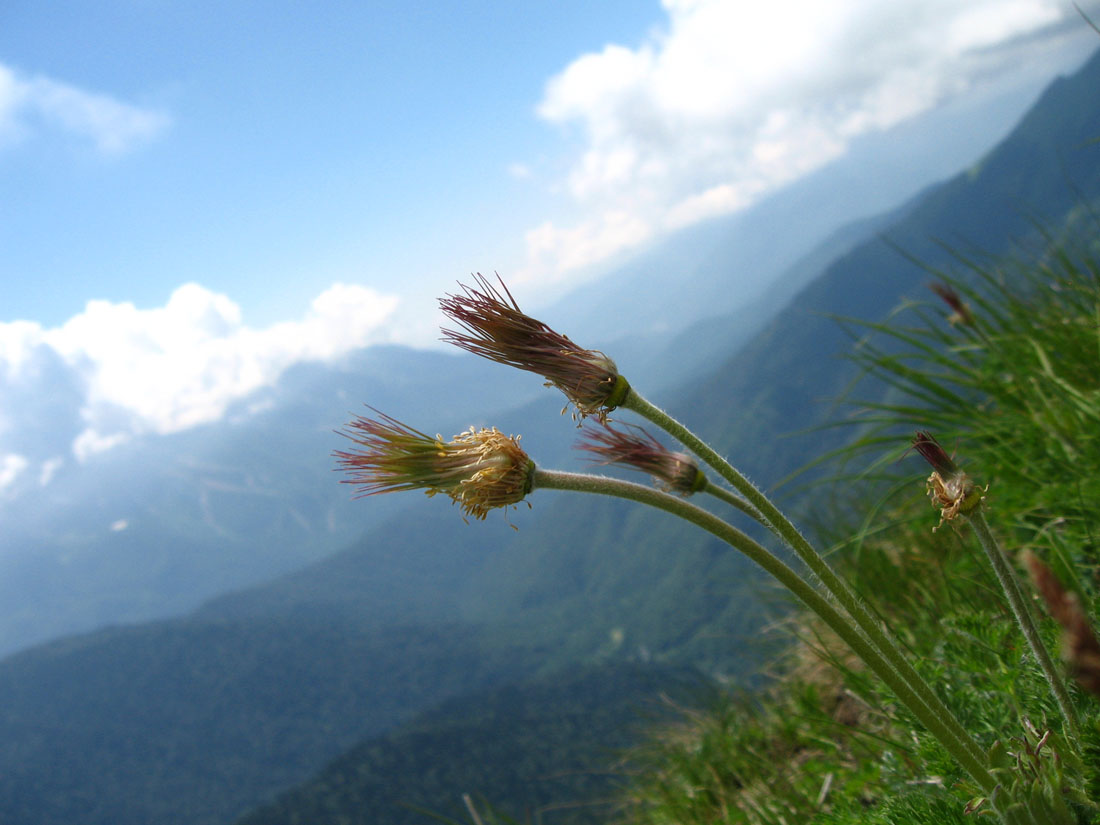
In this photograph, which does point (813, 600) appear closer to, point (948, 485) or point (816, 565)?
point (816, 565)

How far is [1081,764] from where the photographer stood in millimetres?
1757

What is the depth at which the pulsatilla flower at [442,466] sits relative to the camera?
174 cm

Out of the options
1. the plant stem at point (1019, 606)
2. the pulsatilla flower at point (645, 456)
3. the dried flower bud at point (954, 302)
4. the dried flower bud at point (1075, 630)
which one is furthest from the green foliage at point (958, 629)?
the dried flower bud at point (1075, 630)

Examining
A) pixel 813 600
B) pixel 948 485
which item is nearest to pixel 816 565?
pixel 813 600

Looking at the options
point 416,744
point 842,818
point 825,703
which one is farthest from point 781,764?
point 416,744

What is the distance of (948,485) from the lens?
67.1 inches

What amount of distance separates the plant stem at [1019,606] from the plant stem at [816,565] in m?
0.26

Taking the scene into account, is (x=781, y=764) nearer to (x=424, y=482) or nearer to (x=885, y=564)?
(x=885, y=564)

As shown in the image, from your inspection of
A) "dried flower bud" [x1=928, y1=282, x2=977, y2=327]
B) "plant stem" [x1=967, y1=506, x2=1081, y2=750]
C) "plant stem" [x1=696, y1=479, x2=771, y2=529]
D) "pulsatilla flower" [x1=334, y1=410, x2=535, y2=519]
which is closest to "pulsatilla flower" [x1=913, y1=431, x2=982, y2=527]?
"plant stem" [x1=967, y1=506, x2=1081, y2=750]

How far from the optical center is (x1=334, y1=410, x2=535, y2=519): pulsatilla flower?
1744mm

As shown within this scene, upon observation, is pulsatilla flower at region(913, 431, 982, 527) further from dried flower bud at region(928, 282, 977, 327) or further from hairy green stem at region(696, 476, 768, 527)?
dried flower bud at region(928, 282, 977, 327)

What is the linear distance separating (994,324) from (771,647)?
3689mm

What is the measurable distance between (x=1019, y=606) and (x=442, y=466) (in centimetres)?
145

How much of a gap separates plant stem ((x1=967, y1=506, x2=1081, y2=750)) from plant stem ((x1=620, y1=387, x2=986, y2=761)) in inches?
10.2
